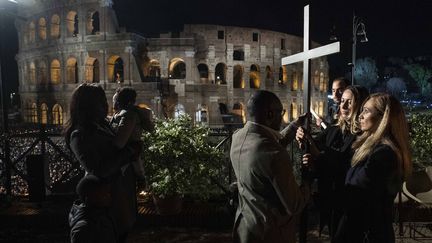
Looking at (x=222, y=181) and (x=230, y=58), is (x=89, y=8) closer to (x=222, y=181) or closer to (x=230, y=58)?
(x=230, y=58)

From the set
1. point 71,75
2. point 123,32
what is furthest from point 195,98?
point 71,75

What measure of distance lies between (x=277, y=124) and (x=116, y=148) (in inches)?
62.4

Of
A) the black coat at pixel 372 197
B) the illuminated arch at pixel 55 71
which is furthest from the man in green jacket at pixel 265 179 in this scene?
the illuminated arch at pixel 55 71

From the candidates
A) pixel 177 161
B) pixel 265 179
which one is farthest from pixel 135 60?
pixel 265 179

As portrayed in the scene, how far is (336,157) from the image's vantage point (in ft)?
10.6

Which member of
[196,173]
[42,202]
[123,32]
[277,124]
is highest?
[123,32]

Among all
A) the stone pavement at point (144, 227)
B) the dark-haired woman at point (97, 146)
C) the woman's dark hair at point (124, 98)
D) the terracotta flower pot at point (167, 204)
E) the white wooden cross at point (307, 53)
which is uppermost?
the white wooden cross at point (307, 53)

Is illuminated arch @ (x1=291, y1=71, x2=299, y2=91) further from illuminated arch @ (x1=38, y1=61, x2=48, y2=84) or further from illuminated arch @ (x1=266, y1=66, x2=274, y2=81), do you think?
illuminated arch @ (x1=38, y1=61, x2=48, y2=84)

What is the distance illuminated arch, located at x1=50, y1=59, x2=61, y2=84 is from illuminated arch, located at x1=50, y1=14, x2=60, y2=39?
2532mm

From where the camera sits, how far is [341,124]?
3799 mm

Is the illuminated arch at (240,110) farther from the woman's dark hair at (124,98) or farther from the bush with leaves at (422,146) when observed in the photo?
the woman's dark hair at (124,98)

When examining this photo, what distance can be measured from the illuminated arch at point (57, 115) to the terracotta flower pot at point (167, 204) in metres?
31.1

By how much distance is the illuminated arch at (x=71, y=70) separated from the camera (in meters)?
31.2

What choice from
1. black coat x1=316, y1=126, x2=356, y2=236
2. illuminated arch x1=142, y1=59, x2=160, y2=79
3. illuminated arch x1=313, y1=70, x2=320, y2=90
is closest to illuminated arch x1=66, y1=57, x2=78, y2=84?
illuminated arch x1=142, y1=59, x2=160, y2=79
